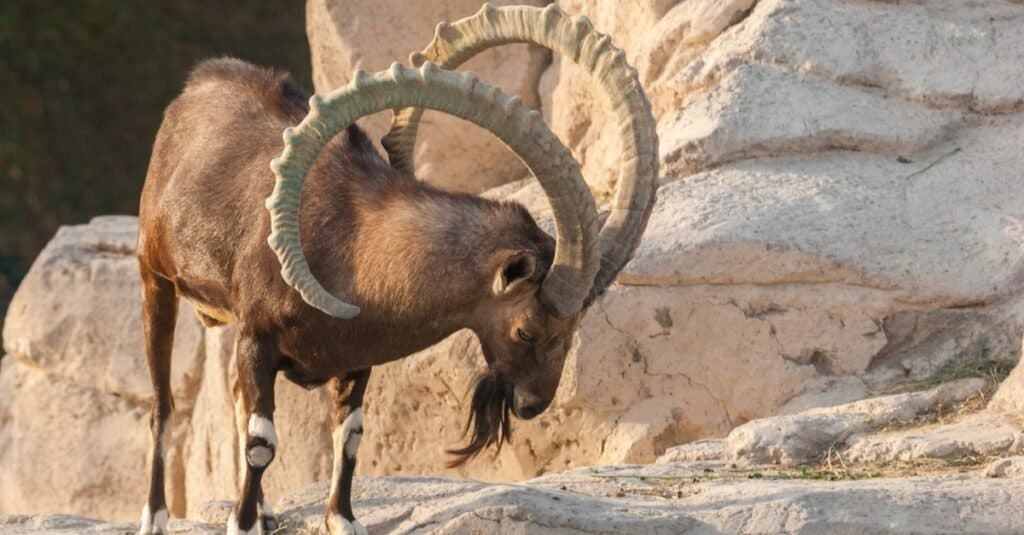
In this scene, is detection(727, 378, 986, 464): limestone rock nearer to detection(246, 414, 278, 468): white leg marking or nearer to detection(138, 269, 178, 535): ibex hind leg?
detection(246, 414, 278, 468): white leg marking

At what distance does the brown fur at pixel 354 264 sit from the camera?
698 cm

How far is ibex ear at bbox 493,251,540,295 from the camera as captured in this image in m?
6.81

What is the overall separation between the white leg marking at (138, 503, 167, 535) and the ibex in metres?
0.59

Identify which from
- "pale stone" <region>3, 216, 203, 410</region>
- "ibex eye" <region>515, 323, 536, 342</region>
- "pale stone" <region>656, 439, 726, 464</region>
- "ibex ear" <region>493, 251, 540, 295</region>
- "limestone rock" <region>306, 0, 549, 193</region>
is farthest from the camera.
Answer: "pale stone" <region>3, 216, 203, 410</region>

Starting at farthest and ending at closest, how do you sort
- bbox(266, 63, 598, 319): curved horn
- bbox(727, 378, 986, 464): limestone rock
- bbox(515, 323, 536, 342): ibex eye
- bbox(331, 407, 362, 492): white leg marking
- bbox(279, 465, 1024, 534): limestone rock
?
bbox(727, 378, 986, 464): limestone rock, bbox(331, 407, 362, 492): white leg marking, bbox(515, 323, 536, 342): ibex eye, bbox(266, 63, 598, 319): curved horn, bbox(279, 465, 1024, 534): limestone rock

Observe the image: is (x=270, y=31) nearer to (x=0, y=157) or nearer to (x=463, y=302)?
(x=0, y=157)

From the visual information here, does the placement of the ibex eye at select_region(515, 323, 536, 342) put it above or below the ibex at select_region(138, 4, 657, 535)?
below

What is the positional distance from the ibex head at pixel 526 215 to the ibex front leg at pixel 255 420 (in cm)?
63

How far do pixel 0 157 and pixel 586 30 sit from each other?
13211 millimetres

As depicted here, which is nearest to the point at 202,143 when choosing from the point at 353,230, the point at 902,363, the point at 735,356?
the point at 353,230

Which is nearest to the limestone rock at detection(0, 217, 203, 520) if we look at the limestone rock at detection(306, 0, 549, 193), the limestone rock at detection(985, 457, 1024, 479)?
the limestone rock at detection(306, 0, 549, 193)

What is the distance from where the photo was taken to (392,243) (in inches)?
279

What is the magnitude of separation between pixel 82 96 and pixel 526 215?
514 inches

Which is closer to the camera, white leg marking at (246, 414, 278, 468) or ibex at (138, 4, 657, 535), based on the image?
ibex at (138, 4, 657, 535)
